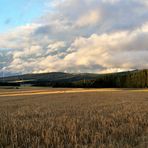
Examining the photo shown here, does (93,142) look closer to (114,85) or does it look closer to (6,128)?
(6,128)

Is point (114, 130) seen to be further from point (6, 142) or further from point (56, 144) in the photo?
point (6, 142)

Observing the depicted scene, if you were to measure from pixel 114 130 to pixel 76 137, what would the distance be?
1.91 metres

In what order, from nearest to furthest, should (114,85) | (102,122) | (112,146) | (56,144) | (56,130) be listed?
1. (112,146)
2. (56,144)
3. (56,130)
4. (102,122)
5. (114,85)

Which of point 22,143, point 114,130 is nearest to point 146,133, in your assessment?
point 114,130

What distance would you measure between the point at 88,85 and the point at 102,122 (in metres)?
124

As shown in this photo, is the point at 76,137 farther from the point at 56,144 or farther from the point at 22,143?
the point at 22,143

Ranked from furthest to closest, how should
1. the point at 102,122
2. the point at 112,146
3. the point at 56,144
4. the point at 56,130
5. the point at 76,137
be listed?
the point at 102,122
the point at 56,130
the point at 76,137
the point at 56,144
the point at 112,146

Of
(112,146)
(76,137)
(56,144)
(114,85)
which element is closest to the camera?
(112,146)

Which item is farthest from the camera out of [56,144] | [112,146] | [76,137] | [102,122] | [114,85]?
[114,85]

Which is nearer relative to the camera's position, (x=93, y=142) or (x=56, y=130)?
(x=93, y=142)

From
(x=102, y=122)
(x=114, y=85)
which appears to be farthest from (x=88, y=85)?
(x=102, y=122)

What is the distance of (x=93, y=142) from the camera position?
9.50m

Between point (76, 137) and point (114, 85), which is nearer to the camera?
point (76, 137)

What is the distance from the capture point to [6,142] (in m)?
9.75
